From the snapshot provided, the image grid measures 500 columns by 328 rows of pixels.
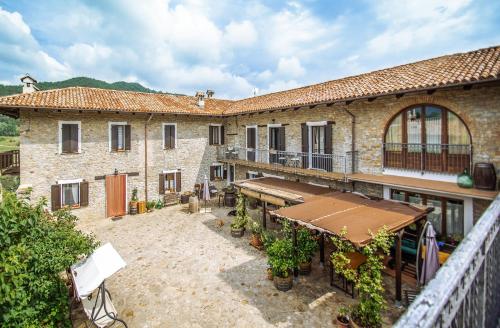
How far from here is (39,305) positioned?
6.56 m

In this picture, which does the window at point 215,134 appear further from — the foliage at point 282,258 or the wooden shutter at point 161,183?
the foliage at point 282,258

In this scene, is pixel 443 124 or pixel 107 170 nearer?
pixel 443 124

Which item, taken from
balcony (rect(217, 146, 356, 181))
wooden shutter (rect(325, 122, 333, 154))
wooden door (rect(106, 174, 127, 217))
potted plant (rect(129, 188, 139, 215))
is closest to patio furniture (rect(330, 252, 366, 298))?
balcony (rect(217, 146, 356, 181))

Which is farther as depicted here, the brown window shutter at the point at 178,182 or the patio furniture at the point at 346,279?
the brown window shutter at the point at 178,182

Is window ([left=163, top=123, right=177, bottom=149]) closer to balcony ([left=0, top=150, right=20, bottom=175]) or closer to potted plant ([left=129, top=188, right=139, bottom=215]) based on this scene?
potted plant ([left=129, top=188, right=139, bottom=215])

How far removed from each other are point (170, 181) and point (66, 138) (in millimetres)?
7202

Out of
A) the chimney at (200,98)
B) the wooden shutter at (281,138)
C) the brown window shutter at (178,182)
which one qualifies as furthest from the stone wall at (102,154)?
the wooden shutter at (281,138)

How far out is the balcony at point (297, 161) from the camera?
13336 mm

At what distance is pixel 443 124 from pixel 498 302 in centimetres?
976

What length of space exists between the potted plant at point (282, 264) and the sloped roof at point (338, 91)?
7355mm

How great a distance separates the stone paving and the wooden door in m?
3.80

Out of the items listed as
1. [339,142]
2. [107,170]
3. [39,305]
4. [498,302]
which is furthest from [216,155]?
[498,302]

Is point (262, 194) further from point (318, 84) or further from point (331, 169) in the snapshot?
point (318, 84)

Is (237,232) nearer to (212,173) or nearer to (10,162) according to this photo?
(212,173)
